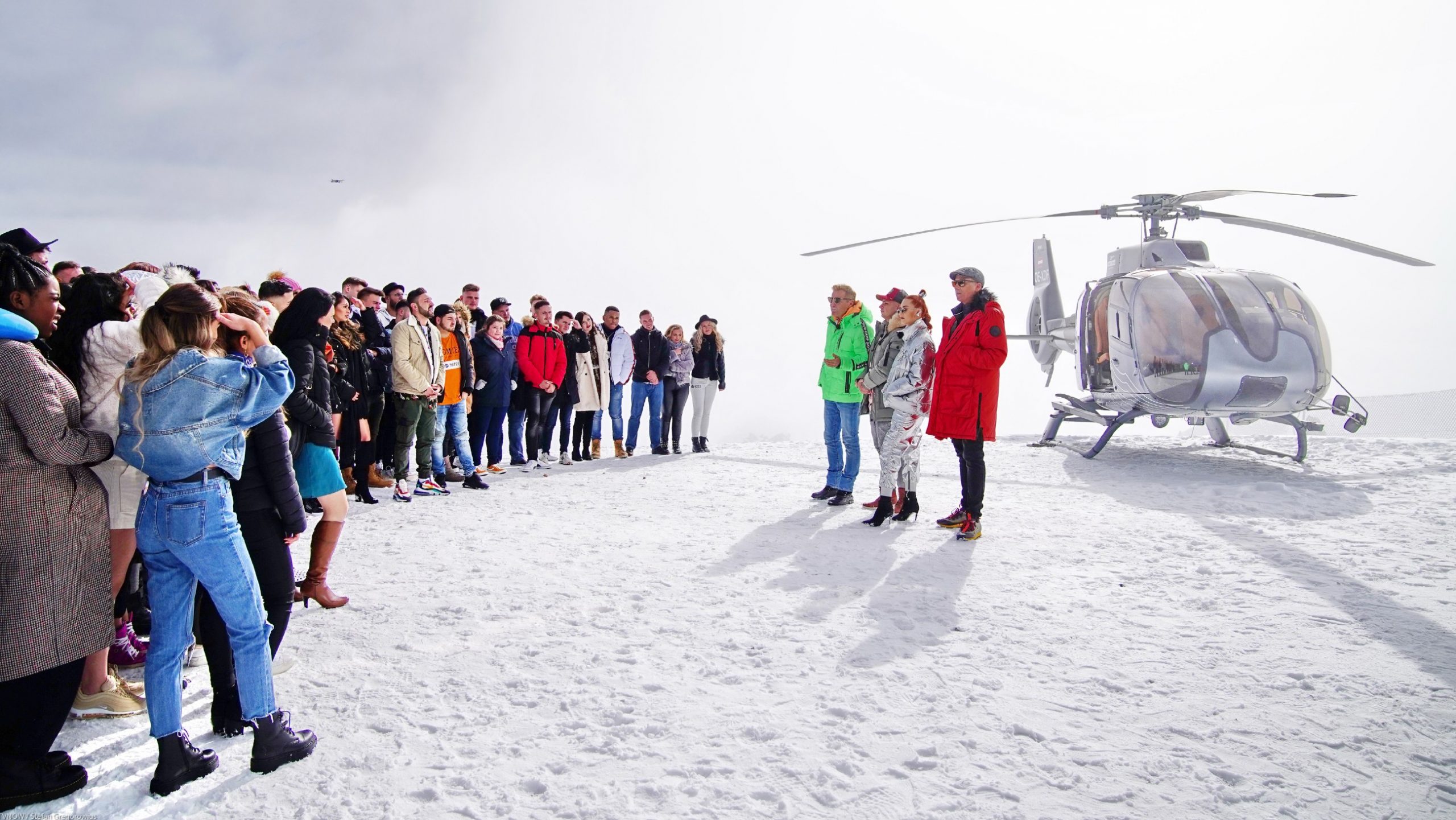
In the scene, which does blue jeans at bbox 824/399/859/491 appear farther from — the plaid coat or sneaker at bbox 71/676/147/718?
the plaid coat

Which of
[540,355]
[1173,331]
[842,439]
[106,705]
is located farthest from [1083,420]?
[106,705]

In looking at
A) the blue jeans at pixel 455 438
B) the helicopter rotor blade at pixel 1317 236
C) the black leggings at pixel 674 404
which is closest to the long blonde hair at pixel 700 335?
the black leggings at pixel 674 404

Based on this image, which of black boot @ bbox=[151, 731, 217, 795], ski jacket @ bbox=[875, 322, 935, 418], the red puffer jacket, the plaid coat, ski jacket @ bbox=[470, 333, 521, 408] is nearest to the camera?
the plaid coat

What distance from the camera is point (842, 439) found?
23.0 ft

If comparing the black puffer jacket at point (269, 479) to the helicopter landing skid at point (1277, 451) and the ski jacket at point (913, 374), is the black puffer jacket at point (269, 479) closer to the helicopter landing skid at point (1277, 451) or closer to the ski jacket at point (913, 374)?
the ski jacket at point (913, 374)

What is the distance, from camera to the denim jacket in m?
2.27

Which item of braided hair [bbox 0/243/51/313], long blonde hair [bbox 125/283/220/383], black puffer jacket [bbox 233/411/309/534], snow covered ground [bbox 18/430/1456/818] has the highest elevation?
braided hair [bbox 0/243/51/313]

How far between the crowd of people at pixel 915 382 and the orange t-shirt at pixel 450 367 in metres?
3.81

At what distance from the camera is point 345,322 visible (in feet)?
21.9

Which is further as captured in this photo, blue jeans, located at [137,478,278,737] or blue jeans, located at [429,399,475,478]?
blue jeans, located at [429,399,475,478]

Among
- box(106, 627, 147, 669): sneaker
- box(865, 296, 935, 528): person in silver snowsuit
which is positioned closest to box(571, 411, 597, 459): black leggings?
box(865, 296, 935, 528): person in silver snowsuit

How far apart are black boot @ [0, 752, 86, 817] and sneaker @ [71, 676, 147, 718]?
0.51 m

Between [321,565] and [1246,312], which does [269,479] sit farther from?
[1246,312]

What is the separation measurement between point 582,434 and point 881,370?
5.59m
